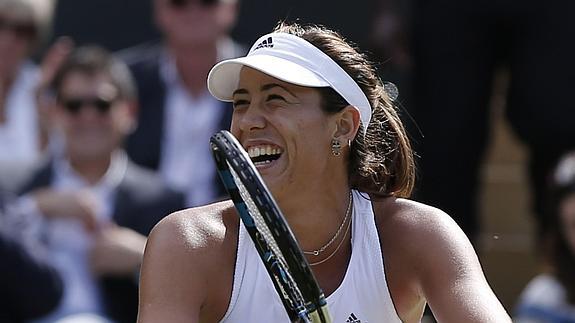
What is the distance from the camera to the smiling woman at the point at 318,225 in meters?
3.39

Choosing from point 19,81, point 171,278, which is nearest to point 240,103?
point 171,278

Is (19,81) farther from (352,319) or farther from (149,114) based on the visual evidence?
(352,319)

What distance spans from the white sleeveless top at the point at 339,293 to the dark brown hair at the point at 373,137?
203 mm

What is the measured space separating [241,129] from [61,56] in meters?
3.25

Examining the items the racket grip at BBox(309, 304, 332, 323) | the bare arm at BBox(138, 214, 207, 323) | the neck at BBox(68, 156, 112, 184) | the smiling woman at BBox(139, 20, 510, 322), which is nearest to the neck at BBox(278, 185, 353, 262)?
the smiling woman at BBox(139, 20, 510, 322)

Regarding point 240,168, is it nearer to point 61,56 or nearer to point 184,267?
point 184,267

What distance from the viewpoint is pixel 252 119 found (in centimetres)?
342

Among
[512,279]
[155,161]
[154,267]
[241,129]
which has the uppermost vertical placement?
[241,129]

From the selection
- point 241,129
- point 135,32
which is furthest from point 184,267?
point 135,32

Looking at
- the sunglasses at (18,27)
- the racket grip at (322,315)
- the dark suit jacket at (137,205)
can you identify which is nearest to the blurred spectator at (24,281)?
the dark suit jacket at (137,205)

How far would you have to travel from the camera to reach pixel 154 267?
337 centimetres

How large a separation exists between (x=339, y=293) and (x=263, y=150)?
413 millimetres

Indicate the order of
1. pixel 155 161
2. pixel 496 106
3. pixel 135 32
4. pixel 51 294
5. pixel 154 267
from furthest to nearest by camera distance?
pixel 135 32 → pixel 496 106 → pixel 155 161 → pixel 51 294 → pixel 154 267

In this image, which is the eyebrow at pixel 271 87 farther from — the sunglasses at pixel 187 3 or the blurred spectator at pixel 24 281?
the sunglasses at pixel 187 3
